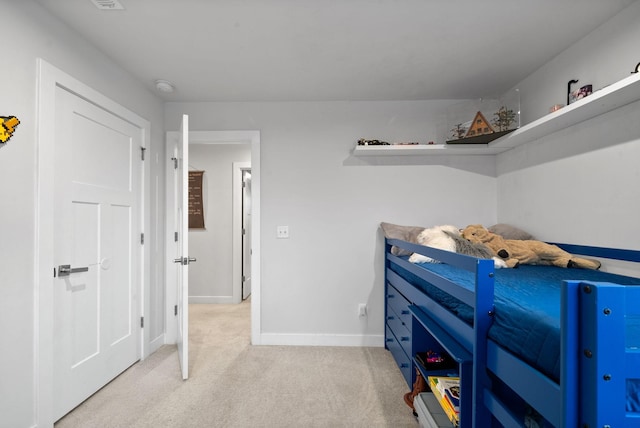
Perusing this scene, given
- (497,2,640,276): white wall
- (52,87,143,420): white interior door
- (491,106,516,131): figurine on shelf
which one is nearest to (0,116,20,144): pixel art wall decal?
(52,87,143,420): white interior door

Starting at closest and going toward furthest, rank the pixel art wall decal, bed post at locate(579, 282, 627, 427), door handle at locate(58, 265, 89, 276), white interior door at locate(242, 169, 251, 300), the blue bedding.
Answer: bed post at locate(579, 282, 627, 427)
the blue bedding
the pixel art wall decal
door handle at locate(58, 265, 89, 276)
white interior door at locate(242, 169, 251, 300)

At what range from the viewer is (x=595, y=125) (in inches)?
66.4

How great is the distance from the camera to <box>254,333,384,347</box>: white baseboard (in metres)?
2.64

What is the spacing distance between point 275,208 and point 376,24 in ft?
5.39

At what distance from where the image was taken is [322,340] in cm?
265

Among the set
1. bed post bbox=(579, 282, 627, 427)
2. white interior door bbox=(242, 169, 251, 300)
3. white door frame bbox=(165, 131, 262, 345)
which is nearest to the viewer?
bed post bbox=(579, 282, 627, 427)

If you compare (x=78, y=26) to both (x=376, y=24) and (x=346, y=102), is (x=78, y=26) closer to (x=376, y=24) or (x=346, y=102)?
(x=376, y=24)

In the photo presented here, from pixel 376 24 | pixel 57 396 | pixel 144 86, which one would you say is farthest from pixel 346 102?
pixel 57 396

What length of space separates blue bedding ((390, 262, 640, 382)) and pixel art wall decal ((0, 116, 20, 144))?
218 centimetres

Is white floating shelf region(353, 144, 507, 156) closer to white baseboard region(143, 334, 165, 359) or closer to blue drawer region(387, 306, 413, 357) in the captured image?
blue drawer region(387, 306, 413, 357)

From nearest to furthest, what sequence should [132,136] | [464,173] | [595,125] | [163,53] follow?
[595,125], [163,53], [132,136], [464,173]

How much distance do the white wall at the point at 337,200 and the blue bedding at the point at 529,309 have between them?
1092mm

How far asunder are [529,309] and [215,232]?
12.3 ft

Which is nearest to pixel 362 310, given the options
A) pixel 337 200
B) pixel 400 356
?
pixel 400 356
